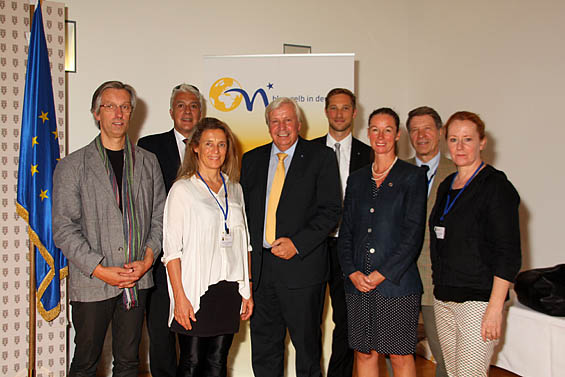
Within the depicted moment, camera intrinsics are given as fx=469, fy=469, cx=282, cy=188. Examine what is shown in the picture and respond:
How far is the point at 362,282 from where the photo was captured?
2.56 m

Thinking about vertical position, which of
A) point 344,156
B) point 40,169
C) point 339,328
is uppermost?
point 344,156

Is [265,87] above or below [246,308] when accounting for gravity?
above

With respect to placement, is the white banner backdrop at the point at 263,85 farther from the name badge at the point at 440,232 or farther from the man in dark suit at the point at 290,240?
the name badge at the point at 440,232

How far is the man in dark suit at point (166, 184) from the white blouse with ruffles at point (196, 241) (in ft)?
2.30

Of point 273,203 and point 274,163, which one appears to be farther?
point 274,163

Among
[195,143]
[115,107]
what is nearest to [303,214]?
[195,143]

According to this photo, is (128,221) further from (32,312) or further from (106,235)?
(32,312)

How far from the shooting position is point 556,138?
3.94 m

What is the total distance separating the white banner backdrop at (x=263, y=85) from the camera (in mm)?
3959

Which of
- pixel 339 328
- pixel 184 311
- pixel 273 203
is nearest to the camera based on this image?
pixel 184 311

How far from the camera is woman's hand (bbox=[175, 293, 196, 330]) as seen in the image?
239 centimetres

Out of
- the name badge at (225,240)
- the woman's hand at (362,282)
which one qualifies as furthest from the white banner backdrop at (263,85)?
the woman's hand at (362,282)

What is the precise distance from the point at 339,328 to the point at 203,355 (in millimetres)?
1135

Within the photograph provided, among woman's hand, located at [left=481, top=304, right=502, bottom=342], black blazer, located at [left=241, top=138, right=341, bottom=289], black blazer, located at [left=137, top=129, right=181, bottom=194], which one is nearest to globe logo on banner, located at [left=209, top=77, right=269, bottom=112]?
black blazer, located at [left=137, top=129, right=181, bottom=194]
